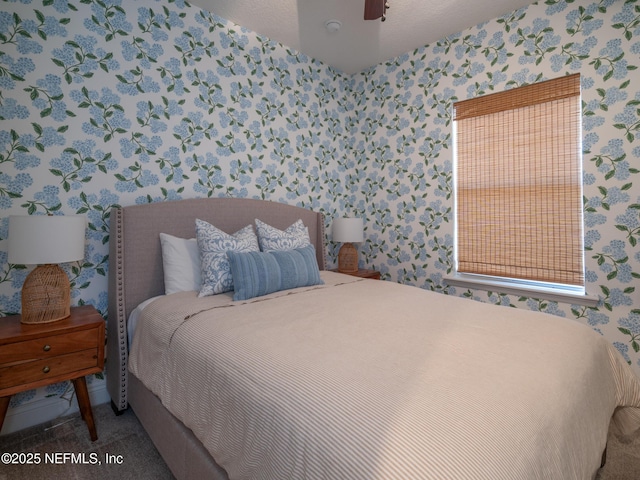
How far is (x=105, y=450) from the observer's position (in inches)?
64.7

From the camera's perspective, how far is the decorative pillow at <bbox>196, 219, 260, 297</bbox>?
6.49 feet

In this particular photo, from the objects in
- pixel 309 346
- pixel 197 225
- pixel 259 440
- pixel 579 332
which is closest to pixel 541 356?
pixel 579 332

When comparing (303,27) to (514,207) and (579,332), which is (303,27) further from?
(579,332)

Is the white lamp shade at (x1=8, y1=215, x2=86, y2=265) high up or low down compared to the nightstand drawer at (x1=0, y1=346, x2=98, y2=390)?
up

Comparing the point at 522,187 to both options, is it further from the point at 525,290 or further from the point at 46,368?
the point at 46,368

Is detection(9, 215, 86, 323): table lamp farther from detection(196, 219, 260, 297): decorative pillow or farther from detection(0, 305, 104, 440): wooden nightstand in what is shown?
detection(196, 219, 260, 297): decorative pillow

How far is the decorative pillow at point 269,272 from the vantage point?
1.90 meters

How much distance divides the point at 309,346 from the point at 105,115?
201 cm

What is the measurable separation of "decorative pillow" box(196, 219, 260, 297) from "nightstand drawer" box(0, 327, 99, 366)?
0.58 metres

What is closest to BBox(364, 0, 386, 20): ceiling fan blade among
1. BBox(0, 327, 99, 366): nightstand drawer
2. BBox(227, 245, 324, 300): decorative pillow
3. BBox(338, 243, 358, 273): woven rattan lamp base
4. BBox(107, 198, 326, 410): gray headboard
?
BBox(227, 245, 324, 300): decorative pillow

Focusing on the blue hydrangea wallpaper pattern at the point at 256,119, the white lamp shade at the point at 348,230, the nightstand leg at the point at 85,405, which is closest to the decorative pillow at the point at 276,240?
the blue hydrangea wallpaper pattern at the point at 256,119

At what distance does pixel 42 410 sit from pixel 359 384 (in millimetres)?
2050

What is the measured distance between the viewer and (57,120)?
75.4 inches

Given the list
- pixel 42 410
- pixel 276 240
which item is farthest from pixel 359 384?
pixel 42 410
